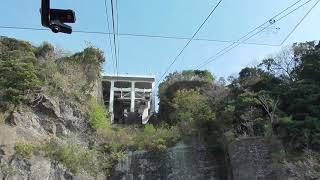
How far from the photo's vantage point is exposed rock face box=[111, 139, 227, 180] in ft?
85.2

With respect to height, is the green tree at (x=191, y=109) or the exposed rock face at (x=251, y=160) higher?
the green tree at (x=191, y=109)

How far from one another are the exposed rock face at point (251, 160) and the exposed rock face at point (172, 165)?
2102mm

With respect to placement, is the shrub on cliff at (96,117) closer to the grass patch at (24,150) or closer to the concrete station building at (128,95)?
the grass patch at (24,150)

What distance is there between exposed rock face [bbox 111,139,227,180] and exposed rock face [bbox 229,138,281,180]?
6.90ft

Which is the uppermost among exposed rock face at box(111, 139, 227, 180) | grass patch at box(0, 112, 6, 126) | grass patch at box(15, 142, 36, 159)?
grass patch at box(0, 112, 6, 126)

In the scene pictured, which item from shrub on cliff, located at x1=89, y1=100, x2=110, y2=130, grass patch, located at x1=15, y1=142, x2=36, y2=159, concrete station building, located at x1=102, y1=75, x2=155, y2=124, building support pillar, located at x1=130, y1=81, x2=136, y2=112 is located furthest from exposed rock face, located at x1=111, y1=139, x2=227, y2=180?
building support pillar, located at x1=130, y1=81, x2=136, y2=112

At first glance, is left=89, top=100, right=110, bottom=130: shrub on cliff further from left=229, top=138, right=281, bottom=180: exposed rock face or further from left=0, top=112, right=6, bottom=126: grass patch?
left=229, top=138, right=281, bottom=180: exposed rock face

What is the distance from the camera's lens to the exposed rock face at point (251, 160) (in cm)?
2305

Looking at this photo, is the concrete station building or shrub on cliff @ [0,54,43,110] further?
the concrete station building

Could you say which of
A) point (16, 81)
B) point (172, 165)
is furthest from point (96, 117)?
point (172, 165)

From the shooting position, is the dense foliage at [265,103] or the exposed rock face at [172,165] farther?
the exposed rock face at [172,165]

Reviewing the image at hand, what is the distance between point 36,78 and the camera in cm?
2648

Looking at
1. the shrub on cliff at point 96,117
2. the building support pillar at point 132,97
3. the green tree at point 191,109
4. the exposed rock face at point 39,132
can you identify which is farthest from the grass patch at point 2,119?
the building support pillar at point 132,97

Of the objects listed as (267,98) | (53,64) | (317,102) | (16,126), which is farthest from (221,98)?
(16,126)
